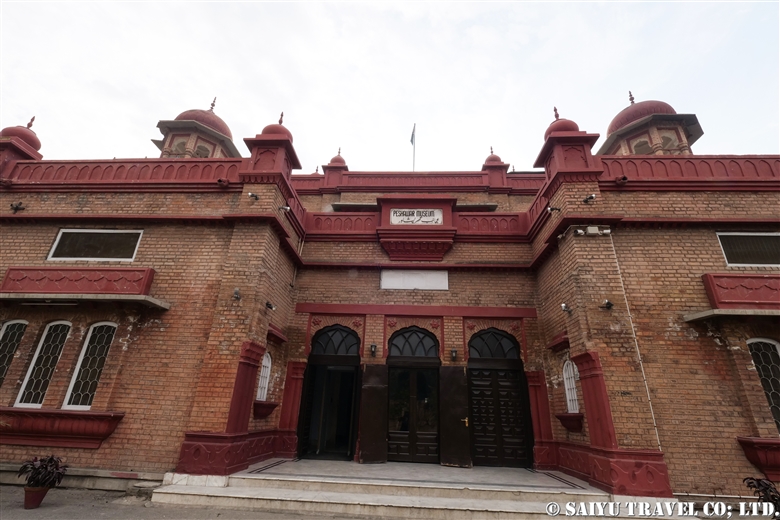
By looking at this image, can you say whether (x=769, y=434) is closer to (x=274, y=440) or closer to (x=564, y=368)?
(x=564, y=368)

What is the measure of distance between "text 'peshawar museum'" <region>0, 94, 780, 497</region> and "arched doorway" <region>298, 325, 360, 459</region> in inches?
2.5

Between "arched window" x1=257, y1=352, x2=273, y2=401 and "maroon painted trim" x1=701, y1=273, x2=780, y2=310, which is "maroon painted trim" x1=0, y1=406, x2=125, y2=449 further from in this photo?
"maroon painted trim" x1=701, y1=273, x2=780, y2=310

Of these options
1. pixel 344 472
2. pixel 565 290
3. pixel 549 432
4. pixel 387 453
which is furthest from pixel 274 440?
pixel 565 290

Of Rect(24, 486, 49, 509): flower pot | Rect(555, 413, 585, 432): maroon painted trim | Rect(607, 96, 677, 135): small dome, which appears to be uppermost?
Rect(607, 96, 677, 135): small dome

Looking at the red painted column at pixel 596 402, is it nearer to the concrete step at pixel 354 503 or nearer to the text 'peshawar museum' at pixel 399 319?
the text 'peshawar museum' at pixel 399 319

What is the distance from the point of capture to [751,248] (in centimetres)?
679

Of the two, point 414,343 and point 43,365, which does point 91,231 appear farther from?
point 414,343

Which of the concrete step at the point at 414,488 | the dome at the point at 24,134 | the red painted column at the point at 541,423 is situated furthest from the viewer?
the dome at the point at 24,134

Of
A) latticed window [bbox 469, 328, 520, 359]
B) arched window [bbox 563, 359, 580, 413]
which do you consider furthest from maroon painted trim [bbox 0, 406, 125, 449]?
arched window [bbox 563, 359, 580, 413]

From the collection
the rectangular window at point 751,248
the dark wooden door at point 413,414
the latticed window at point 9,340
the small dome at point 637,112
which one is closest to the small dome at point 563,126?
the rectangular window at point 751,248

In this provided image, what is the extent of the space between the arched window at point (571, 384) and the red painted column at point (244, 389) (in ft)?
20.0

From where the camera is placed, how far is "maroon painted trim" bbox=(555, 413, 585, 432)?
21.2 ft

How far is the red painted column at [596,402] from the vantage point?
224 inches

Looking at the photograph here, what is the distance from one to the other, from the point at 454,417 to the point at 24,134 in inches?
496
